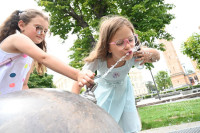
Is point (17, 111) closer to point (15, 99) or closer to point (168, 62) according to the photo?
point (15, 99)

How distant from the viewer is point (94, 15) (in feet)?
33.4

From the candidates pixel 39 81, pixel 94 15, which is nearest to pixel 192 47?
pixel 94 15

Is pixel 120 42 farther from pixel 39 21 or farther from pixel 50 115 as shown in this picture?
pixel 50 115

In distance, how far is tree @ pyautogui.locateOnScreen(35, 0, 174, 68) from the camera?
29.7 feet

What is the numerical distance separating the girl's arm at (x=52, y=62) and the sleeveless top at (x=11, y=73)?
0.28 meters

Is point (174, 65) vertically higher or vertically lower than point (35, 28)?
higher

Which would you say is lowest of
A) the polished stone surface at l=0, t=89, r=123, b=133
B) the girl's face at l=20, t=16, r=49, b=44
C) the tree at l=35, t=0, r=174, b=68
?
the polished stone surface at l=0, t=89, r=123, b=133

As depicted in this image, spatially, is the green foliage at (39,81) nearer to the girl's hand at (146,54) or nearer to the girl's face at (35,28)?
the girl's face at (35,28)

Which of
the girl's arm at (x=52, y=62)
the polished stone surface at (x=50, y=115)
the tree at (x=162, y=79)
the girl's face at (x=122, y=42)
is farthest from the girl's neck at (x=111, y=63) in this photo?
the tree at (x=162, y=79)

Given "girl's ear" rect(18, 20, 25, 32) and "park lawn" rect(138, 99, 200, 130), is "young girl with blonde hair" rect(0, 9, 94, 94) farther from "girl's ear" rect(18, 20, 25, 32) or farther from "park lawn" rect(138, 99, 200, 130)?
"park lawn" rect(138, 99, 200, 130)

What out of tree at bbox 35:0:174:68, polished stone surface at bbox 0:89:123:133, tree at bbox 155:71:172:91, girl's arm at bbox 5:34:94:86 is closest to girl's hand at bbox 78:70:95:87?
girl's arm at bbox 5:34:94:86

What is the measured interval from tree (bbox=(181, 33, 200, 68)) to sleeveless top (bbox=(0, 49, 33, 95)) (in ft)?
71.8

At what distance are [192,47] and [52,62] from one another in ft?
74.6

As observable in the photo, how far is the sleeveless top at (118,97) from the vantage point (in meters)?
2.54
